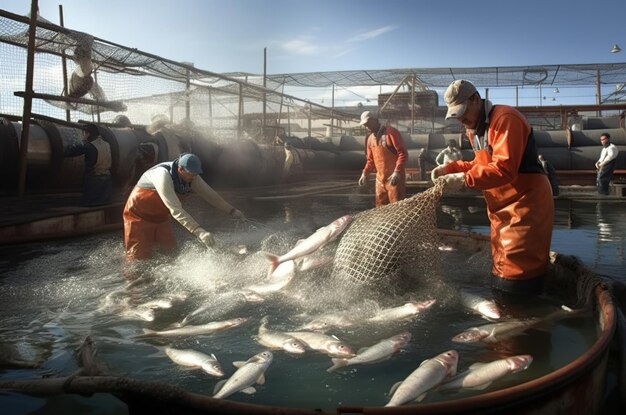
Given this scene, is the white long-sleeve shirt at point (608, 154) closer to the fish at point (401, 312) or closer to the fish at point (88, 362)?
the fish at point (401, 312)

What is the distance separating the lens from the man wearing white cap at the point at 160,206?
16.9 ft

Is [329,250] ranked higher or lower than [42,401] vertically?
higher

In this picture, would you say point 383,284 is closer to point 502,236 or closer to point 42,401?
point 502,236

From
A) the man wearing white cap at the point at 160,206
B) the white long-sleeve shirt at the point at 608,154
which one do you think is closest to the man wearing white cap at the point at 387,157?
the man wearing white cap at the point at 160,206

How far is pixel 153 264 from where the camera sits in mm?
5395

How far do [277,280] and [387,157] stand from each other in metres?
4.26

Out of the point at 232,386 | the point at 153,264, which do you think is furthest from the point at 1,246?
the point at 232,386

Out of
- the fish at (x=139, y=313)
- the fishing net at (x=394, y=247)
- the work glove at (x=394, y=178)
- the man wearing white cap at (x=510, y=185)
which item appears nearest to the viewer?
the man wearing white cap at (x=510, y=185)

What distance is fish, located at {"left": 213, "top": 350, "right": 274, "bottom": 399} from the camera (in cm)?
258

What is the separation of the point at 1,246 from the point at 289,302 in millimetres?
4437

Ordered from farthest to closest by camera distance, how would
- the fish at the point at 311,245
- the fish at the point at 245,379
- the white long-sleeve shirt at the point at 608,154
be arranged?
the white long-sleeve shirt at the point at 608,154, the fish at the point at 311,245, the fish at the point at 245,379

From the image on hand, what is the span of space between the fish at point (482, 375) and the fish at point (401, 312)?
92cm

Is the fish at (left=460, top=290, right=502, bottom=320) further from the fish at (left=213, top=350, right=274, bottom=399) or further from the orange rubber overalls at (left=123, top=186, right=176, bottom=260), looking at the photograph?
the orange rubber overalls at (left=123, top=186, right=176, bottom=260)

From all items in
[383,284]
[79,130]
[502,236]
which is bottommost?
[383,284]
